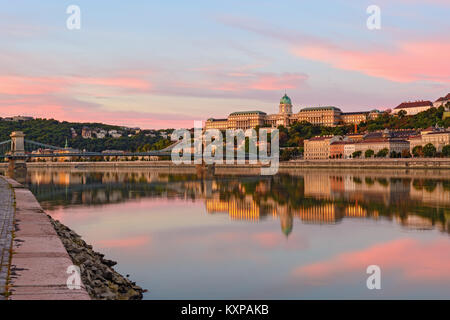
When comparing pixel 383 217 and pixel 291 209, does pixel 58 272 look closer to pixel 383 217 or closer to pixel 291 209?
pixel 383 217

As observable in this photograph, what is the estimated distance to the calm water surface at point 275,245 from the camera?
28.8ft

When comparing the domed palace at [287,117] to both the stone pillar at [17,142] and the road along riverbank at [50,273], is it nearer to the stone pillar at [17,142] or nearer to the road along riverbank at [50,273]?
the stone pillar at [17,142]

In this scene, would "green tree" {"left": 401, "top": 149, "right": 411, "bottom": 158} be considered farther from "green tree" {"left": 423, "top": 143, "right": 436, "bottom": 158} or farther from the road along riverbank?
the road along riverbank

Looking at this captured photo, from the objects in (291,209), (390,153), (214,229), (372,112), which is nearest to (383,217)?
(291,209)

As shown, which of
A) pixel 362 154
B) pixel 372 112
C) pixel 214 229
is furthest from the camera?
pixel 372 112

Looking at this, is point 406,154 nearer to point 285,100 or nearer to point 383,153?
point 383,153

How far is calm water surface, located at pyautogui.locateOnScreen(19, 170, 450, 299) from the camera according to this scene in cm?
877

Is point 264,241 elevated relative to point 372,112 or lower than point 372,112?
lower

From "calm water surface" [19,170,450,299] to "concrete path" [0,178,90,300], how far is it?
5.18 feet

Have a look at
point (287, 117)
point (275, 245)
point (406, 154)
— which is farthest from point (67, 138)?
point (275, 245)

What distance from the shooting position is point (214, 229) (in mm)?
15680

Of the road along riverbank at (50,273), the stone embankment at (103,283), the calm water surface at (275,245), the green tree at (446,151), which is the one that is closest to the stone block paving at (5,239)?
the road along riverbank at (50,273)

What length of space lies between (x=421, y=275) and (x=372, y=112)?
107 metres

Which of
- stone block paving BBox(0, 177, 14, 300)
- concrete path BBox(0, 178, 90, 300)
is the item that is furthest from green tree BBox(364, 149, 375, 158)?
concrete path BBox(0, 178, 90, 300)
